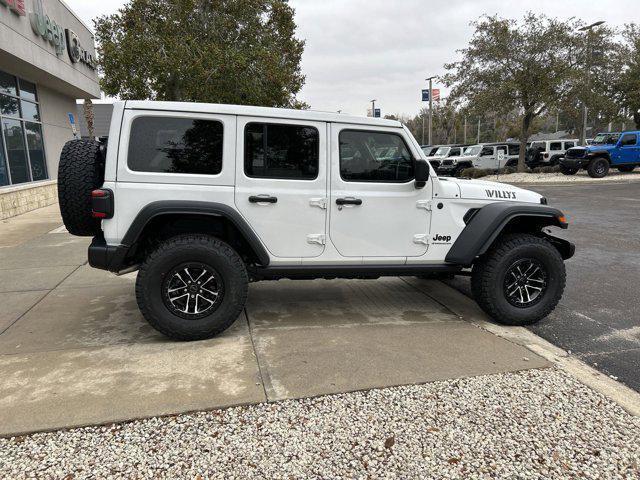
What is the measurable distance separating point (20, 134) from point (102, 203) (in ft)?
39.6

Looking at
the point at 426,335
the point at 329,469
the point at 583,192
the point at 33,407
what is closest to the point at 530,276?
the point at 426,335

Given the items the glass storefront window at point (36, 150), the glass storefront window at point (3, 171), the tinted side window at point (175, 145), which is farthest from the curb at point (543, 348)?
the glass storefront window at point (36, 150)

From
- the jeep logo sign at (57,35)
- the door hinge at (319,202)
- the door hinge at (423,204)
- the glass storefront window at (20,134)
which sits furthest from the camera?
the jeep logo sign at (57,35)

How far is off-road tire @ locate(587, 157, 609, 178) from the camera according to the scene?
2038 cm

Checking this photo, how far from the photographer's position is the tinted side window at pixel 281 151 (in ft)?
12.1

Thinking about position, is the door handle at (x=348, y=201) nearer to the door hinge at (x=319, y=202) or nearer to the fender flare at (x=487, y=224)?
the door hinge at (x=319, y=202)

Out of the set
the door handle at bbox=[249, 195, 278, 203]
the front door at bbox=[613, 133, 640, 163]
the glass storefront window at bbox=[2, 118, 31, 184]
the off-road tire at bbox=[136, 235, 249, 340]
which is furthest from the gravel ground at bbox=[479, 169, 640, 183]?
the off-road tire at bbox=[136, 235, 249, 340]

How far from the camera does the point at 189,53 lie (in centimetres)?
1360

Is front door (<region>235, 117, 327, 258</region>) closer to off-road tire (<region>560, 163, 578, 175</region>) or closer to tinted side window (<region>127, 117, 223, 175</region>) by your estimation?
tinted side window (<region>127, 117, 223, 175</region>)

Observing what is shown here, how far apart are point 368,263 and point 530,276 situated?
1528mm

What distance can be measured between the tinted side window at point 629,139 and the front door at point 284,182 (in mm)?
21483

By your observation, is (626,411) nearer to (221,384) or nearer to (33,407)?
(221,384)

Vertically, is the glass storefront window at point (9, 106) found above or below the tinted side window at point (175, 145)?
above

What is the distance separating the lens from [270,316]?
14.3 ft
